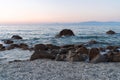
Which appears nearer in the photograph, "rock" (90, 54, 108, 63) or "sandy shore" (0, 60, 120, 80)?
"sandy shore" (0, 60, 120, 80)

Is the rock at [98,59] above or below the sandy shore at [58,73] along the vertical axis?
below

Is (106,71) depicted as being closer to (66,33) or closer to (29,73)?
(29,73)

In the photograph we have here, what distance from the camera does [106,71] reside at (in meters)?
12.2

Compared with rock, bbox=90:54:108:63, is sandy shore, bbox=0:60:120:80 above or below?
above

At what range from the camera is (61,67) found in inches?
523

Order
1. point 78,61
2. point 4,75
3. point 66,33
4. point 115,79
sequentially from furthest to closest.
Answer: point 66,33 → point 78,61 → point 4,75 → point 115,79

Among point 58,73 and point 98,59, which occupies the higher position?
point 58,73

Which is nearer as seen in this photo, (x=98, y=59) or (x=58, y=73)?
(x=58, y=73)

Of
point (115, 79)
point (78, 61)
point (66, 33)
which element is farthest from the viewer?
point (66, 33)

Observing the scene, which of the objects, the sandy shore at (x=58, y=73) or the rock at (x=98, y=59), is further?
the rock at (x=98, y=59)

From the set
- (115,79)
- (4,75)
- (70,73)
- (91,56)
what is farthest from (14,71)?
(91,56)

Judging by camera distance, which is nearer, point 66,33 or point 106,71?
point 106,71

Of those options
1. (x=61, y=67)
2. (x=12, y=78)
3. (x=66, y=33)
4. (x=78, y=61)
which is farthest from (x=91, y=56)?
(x=66, y=33)

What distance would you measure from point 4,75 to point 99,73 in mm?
4480
